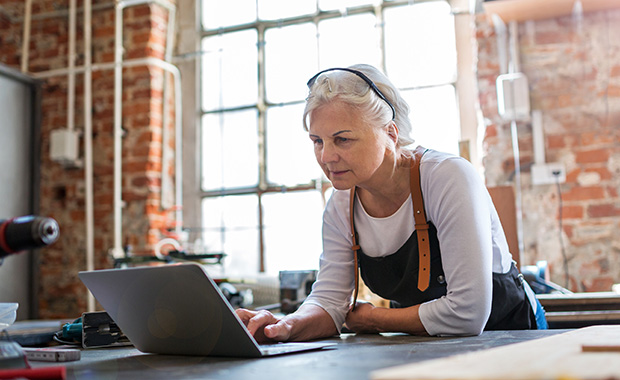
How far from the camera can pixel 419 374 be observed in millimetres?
626

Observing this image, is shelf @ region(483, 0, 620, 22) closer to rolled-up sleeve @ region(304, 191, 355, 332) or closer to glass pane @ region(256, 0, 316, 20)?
glass pane @ region(256, 0, 316, 20)

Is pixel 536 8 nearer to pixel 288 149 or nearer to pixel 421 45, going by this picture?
pixel 421 45

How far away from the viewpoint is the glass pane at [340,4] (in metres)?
4.07

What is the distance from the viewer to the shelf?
3238 mm

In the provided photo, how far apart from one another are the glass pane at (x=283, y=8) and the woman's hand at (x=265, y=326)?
3.07 metres

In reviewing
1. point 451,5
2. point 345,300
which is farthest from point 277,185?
point 345,300

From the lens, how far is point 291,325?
1481 mm

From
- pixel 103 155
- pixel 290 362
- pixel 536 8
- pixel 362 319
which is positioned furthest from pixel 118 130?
pixel 290 362

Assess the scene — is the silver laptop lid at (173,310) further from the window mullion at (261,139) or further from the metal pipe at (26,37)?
the metal pipe at (26,37)

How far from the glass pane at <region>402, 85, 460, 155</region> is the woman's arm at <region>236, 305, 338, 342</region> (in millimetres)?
2355

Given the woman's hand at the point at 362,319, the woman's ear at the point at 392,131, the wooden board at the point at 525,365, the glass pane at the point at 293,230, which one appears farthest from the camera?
the glass pane at the point at 293,230

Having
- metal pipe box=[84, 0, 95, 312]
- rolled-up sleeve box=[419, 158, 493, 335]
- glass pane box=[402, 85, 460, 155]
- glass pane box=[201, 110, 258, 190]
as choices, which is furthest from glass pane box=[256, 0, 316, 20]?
rolled-up sleeve box=[419, 158, 493, 335]

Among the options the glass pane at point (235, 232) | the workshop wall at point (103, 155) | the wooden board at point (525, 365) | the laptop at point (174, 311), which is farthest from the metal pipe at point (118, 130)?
the wooden board at point (525, 365)

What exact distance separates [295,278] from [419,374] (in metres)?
1.78
